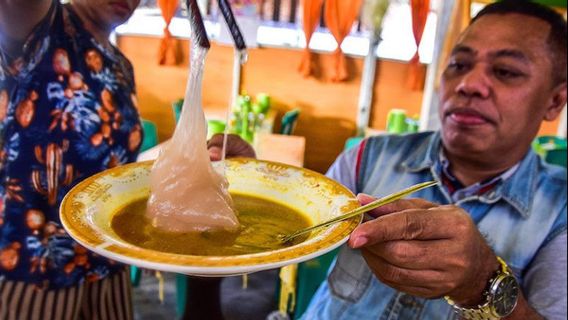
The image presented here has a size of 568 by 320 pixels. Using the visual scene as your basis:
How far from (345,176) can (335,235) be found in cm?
90

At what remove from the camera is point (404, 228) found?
625mm

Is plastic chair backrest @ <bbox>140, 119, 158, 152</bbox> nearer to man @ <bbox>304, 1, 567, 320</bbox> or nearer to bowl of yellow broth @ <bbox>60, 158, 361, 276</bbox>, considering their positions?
bowl of yellow broth @ <bbox>60, 158, 361, 276</bbox>

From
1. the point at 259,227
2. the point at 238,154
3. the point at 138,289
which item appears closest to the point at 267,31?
the point at 238,154

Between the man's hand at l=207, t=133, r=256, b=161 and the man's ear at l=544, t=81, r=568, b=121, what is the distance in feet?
2.88

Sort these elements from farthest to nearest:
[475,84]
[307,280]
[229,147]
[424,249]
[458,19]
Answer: [307,280], [458,19], [475,84], [229,147], [424,249]

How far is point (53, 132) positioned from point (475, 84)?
0.94m

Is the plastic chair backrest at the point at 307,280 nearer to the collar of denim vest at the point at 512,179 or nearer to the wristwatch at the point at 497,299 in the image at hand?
the collar of denim vest at the point at 512,179

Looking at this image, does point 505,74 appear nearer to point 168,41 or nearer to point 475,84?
point 475,84

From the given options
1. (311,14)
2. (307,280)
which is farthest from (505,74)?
(307,280)

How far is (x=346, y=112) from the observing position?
2461 mm

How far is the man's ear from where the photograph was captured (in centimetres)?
126

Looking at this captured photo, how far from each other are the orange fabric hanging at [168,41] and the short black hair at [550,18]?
0.83 meters

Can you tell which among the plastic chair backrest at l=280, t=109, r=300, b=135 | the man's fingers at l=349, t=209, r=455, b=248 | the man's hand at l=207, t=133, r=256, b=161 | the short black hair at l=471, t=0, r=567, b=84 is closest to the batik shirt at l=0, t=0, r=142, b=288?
the man's hand at l=207, t=133, r=256, b=161

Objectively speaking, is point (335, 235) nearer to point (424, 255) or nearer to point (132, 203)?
point (424, 255)
